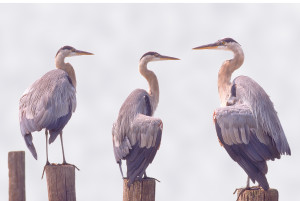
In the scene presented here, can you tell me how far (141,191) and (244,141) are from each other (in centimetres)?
171

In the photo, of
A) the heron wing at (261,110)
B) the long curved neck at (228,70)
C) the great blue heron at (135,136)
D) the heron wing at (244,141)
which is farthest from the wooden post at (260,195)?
the long curved neck at (228,70)

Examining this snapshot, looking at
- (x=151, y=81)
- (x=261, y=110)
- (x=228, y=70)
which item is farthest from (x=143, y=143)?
(x=228, y=70)

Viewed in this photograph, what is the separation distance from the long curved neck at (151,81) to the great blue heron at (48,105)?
1.21 meters

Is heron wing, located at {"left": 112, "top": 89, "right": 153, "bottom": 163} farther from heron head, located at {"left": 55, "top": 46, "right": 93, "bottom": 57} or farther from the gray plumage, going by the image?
heron head, located at {"left": 55, "top": 46, "right": 93, "bottom": 57}

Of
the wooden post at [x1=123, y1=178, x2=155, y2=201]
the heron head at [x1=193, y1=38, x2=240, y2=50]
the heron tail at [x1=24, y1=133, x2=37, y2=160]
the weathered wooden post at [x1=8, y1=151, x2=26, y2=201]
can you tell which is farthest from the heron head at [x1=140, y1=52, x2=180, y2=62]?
the wooden post at [x1=123, y1=178, x2=155, y2=201]

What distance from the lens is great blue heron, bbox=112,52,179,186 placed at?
8.63 metres

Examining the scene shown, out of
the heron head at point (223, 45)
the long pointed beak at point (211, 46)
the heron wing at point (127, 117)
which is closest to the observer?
the heron wing at point (127, 117)

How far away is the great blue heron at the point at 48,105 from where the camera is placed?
9438 millimetres

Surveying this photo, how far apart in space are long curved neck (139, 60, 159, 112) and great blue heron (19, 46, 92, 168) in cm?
121

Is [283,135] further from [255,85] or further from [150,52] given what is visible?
[150,52]

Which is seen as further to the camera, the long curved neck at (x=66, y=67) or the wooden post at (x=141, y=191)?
the long curved neck at (x=66, y=67)

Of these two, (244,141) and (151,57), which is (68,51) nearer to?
(151,57)

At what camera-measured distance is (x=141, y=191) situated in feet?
26.3

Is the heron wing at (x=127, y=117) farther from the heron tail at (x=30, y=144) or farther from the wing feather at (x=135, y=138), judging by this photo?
the heron tail at (x=30, y=144)
